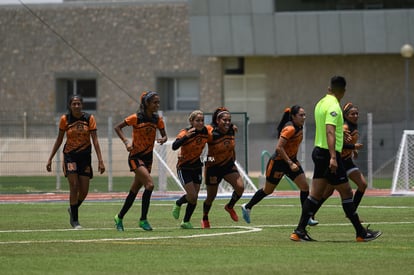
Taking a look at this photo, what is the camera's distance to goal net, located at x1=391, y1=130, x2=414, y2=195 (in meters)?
31.2

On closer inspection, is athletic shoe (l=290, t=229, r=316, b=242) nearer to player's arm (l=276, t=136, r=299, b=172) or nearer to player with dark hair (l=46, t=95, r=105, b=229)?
player's arm (l=276, t=136, r=299, b=172)

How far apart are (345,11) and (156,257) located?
3324cm

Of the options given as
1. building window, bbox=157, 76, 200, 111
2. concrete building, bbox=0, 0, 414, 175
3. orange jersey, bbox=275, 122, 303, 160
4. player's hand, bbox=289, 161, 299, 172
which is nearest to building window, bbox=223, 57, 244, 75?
concrete building, bbox=0, 0, 414, 175

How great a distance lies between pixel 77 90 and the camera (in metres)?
51.3

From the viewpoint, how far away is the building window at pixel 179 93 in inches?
1969

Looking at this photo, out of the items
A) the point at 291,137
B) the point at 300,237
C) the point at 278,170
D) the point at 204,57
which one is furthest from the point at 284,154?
the point at 204,57

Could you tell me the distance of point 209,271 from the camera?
12.1 metres

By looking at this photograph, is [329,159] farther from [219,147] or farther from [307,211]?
[219,147]

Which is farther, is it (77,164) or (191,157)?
(191,157)

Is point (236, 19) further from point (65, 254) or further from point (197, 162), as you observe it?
point (65, 254)

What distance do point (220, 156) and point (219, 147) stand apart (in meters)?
0.19

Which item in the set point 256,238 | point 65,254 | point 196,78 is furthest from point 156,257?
point 196,78

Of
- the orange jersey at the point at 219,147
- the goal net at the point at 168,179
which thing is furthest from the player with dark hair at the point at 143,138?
the goal net at the point at 168,179

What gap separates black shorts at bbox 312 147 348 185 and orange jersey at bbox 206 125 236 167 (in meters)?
4.05
